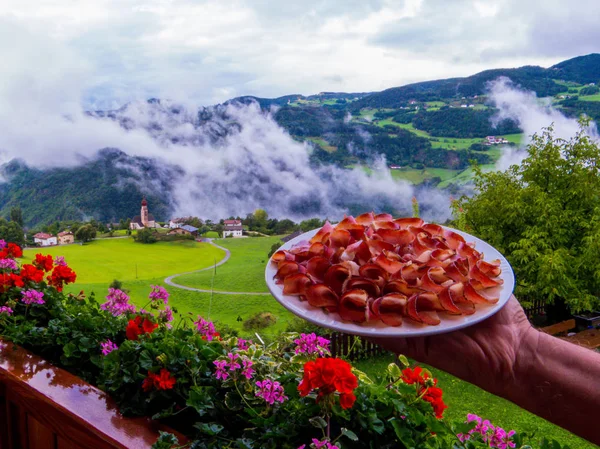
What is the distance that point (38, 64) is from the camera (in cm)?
759

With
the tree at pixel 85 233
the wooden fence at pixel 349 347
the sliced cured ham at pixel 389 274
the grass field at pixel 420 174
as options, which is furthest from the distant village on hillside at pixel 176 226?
the sliced cured ham at pixel 389 274

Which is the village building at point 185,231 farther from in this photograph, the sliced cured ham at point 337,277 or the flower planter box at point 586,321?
the sliced cured ham at point 337,277

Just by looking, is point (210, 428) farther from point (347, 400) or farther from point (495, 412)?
point (495, 412)

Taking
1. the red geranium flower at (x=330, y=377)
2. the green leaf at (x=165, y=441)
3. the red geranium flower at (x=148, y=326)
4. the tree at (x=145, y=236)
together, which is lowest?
the tree at (x=145, y=236)

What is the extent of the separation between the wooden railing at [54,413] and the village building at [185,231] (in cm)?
761

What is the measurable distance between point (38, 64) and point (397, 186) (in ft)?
25.6

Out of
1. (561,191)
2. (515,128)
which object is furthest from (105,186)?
(515,128)

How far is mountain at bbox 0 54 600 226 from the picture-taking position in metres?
10.5

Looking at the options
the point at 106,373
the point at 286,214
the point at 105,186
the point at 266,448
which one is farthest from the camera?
the point at 105,186

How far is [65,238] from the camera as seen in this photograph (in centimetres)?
770

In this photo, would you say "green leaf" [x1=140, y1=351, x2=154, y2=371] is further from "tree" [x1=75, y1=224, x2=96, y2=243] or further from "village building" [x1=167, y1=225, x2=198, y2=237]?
"village building" [x1=167, y1=225, x2=198, y2=237]

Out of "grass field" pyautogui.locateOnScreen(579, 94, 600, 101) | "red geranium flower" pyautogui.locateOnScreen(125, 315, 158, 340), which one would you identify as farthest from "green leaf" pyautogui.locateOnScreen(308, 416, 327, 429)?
"grass field" pyautogui.locateOnScreen(579, 94, 600, 101)

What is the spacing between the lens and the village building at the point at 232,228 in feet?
29.4

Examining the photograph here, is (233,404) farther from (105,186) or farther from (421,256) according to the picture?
(105,186)
